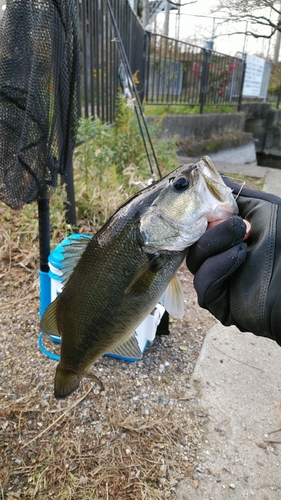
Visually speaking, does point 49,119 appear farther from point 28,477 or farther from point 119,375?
point 28,477

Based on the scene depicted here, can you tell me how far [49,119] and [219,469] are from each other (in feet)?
7.18

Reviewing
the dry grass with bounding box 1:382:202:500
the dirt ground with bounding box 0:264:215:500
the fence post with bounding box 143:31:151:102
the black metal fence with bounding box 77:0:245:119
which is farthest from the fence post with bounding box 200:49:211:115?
the dry grass with bounding box 1:382:202:500

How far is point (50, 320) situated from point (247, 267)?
843 millimetres

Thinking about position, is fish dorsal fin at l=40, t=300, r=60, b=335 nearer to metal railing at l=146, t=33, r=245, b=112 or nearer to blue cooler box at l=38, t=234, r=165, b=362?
blue cooler box at l=38, t=234, r=165, b=362

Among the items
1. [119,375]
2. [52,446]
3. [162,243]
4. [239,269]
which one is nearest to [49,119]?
[162,243]

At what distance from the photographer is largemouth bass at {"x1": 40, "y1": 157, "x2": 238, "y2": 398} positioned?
1.35m

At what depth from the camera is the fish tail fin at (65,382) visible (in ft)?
5.12

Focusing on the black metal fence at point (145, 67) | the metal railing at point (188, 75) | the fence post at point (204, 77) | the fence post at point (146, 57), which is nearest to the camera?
the black metal fence at point (145, 67)

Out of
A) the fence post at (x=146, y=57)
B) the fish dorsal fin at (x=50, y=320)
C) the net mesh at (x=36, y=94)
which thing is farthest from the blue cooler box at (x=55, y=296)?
the fence post at (x=146, y=57)

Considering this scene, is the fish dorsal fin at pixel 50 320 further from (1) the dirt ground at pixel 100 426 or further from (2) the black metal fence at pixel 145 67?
(2) the black metal fence at pixel 145 67

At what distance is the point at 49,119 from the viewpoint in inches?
89.7

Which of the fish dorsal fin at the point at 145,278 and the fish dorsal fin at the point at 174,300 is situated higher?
the fish dorsal fin at the point at 145,278

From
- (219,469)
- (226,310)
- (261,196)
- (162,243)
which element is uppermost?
(261,196)

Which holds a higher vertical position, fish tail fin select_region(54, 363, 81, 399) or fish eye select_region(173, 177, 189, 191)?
fish eye select_region(173, 177, 189, 191)
